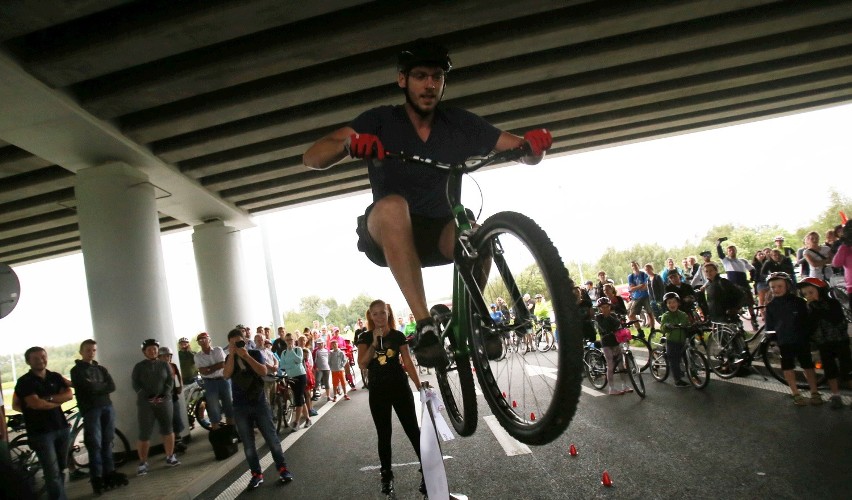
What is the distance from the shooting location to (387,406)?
6.67 m

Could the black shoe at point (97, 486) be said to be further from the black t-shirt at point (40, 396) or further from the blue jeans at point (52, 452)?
the black t-shirt at point (40, 396)

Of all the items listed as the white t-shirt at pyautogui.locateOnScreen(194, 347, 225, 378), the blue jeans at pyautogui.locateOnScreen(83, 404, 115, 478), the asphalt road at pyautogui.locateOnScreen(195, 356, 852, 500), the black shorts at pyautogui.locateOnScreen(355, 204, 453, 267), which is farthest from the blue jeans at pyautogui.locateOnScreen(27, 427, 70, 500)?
the black shorts at pyautogui.locateOnScreen(355, 204, 453, 267)

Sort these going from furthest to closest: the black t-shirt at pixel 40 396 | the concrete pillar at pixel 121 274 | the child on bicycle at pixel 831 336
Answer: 1. the concrete pillar at pixel 121 274
2. the child on bicycle at pixel 831 336
3. the black t-shirt at pixel 40 396

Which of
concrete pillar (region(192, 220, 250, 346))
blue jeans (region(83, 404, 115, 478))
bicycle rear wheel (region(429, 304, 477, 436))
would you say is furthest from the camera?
concrete pillar (region(192, 220, 250, 346))

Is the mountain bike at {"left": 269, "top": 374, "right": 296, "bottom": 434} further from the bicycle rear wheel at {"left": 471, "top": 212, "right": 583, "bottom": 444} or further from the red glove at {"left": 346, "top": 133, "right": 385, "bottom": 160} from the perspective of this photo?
the red glove at {"left": 346, "top": 133, "right": 385, "bottom": 160}

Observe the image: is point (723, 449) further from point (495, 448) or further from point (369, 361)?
point (369, 361)

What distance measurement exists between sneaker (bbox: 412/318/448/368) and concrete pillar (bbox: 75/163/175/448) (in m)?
10.0

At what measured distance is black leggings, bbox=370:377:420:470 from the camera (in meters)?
6.59

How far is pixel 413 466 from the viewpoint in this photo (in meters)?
8.33

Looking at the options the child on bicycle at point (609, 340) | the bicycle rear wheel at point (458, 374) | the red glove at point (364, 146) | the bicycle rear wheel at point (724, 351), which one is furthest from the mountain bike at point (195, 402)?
the red glove at point (364, 146)

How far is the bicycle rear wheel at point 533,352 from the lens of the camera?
1965 millimetres

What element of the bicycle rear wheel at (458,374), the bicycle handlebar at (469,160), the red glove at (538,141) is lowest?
the bicycle rear wheel at (458,374)

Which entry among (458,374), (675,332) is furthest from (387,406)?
(675,332)

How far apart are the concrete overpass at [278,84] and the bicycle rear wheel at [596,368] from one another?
17.4 feet
